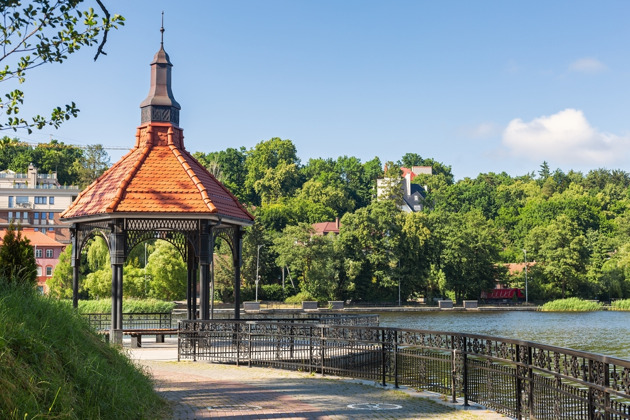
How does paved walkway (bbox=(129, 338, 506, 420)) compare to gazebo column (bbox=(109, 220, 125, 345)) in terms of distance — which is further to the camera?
gazebo column (bbox=(109, 220, 125, 345))

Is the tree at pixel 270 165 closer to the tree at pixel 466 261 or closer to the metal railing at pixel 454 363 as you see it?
the tree at pixel 466 261

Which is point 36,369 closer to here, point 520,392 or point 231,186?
point 520,392

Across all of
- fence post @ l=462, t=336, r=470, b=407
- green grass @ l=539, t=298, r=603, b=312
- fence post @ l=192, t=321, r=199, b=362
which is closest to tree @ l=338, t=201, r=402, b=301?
green grass @ l=539, t=298, r=603, b=312

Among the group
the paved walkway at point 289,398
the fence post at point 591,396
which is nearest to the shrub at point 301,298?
the paved walkway at point 289,398

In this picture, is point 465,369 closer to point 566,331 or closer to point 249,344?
point 249,344

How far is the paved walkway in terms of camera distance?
944 centimetres

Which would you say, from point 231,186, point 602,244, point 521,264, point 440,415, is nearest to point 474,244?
point 521,264

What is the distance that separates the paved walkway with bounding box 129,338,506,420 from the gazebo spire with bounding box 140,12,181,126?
9.56 metres

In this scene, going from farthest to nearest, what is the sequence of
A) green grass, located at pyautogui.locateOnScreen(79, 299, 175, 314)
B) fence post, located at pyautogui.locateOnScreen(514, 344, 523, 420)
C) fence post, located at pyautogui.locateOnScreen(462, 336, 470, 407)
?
1. green grass, located at pyautogui.locateOnScreen(79, 299, 175, 314)
2. fence post, located at pyautogui.locateOnScreen(462, 336, 470, 407)
3. fence post, located at pyautogui.locateOnScreen(514, 344, 523, 420)

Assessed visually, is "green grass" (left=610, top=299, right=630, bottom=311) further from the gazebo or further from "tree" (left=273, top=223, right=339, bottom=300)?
the gazebo

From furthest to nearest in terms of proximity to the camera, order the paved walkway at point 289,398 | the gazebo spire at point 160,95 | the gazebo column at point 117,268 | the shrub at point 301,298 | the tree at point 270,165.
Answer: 1. the tree at point 270,165
2. the shrub at point 301,298
3. the gazebo spire at point 160,95
4. the gazebo column at point 117,268
5. the paved walkway at point 289,398

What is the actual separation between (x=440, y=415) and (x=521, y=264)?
282ft

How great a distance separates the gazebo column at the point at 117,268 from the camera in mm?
19938

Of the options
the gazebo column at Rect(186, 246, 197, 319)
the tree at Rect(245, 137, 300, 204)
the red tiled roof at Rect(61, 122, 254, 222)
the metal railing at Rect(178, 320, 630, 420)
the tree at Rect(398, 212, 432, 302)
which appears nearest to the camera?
the metal railing at Rect(178, 320, 630, 420)
